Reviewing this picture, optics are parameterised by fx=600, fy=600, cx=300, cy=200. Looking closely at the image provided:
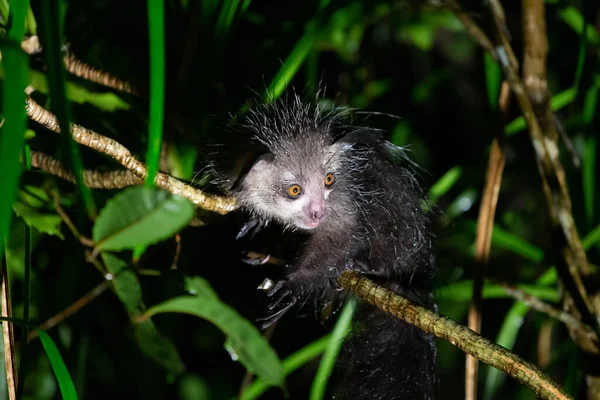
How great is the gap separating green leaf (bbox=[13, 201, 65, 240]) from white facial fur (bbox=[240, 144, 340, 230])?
579mm

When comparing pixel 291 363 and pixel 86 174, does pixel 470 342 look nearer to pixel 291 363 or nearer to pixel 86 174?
pixel 291 363

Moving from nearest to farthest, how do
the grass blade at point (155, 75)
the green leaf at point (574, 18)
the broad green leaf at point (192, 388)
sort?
the grass blade at point (155, 75) → the broad green leaf at point (192, 388) → the green leaf at point (574, 18)

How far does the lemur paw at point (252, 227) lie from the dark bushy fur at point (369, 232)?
0.10 ft

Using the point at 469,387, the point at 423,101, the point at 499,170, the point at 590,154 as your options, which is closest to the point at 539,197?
the point at 423,101

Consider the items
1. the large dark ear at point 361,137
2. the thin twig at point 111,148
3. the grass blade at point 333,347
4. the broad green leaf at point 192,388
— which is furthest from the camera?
the broad green leaf at point 192,388

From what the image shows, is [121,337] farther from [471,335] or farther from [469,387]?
[471,335]

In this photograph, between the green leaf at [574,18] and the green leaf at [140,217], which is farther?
the green leaf at [574,18]

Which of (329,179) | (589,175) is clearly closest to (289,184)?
(329,179)

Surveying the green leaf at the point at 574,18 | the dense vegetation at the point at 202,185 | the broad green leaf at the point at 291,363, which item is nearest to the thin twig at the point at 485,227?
the dense vegetation at the point at 202,185

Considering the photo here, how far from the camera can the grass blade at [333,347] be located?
2.14 m

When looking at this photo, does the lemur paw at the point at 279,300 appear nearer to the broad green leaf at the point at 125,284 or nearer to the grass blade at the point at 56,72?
the broad green leaf at the point at 125,284

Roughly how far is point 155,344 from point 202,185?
0.66m

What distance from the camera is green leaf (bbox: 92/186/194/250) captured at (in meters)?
1.03

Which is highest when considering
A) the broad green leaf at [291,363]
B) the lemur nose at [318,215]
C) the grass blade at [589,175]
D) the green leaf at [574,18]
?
the green leaf at [574,18]
